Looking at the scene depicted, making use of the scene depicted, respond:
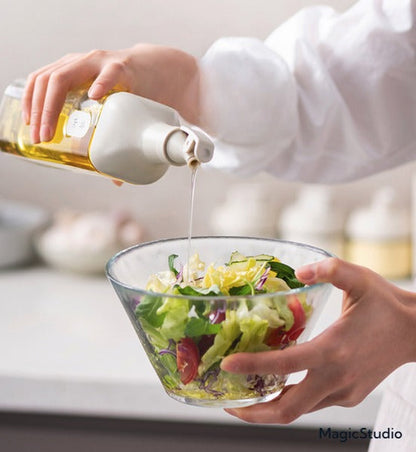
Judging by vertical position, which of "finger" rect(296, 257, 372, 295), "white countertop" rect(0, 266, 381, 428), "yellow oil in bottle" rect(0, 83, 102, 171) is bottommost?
"white countertop" rect(0, 266, 381, 428)

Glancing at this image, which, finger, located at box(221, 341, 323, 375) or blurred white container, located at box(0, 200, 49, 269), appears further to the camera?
blurred white container, located at box(0, 200, 49, 269)

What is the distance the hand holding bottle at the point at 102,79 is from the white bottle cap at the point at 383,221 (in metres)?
0.90

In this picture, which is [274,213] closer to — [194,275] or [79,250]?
[79,250]

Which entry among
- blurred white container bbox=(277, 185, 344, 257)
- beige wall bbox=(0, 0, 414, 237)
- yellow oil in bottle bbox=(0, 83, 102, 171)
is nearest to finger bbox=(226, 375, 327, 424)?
yellow oil in bottle bbox=(0, 83, 102, 171)

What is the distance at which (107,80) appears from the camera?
73 centimetres

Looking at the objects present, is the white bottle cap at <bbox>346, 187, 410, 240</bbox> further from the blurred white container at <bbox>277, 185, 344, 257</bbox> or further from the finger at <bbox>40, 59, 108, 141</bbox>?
the finger at <bbox>40, 59, 108, 141</bbox>

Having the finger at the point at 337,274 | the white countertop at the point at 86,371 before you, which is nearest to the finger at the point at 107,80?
the finger at the point at 337,274

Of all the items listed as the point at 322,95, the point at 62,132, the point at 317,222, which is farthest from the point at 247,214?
the point at 62,132

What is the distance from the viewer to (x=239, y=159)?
40.2 inches

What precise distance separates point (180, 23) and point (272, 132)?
828 millimetres

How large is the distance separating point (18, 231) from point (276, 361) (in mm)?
1273

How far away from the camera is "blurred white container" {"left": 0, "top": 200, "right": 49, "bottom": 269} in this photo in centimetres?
179

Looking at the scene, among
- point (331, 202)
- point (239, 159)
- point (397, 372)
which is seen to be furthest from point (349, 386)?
point (331, 202)

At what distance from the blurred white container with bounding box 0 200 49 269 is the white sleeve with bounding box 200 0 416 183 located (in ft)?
2.80
